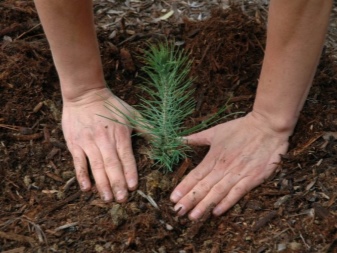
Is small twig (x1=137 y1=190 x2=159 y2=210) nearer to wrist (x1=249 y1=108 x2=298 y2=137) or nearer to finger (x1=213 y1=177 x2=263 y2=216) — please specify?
finger (x1=213 y1=177 x2=263 y2=216)

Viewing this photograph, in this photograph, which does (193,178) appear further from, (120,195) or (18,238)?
(18,238)

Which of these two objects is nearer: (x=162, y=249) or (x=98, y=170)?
(x=162, y=249)

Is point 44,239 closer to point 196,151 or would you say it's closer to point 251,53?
point 196,151

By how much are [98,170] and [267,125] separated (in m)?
0.57

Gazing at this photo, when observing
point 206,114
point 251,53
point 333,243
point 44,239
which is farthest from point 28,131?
point 333,243

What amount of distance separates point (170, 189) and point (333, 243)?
0.52 meters

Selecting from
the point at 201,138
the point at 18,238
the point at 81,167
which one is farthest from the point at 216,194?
the point at 18,238

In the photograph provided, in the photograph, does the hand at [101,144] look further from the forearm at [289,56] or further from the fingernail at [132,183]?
the forearm at [289,56]

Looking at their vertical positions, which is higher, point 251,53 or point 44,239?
point 251,53

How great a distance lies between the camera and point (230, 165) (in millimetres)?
1885

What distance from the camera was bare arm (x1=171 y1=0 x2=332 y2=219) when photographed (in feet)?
5.58

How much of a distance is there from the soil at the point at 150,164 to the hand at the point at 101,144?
43 millimetres

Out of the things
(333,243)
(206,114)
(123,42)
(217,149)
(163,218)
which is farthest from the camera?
(123,42)

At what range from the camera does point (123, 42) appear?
2.44 m
